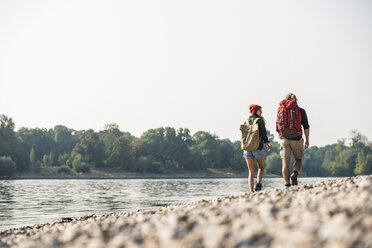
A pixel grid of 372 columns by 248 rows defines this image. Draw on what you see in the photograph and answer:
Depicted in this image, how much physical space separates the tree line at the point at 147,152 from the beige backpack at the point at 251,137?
103621mm

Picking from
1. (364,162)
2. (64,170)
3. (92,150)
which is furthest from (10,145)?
(364,162)

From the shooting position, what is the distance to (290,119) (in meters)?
11.8

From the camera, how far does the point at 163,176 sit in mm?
127312

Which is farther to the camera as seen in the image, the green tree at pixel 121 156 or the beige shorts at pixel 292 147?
the green tree at pixel 121 156

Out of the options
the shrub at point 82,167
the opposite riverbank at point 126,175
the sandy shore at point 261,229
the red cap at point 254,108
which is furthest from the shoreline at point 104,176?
the sandy shore at point 261,229

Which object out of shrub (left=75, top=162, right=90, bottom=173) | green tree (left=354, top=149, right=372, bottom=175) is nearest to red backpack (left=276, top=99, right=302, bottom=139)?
shrub (left=75, top=162, right=90, bottom=173)

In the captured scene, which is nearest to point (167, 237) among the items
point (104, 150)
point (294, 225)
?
point (294, 225)

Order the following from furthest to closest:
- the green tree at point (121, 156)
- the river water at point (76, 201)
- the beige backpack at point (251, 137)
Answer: the green tree at point (121, 156)
the river water at point (76, 201)
the beige backpack at point (251, 137)

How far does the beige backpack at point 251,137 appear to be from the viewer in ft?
39.2

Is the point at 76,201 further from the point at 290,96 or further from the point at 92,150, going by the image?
the point at 92,150

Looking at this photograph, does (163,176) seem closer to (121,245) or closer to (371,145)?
(371,145)

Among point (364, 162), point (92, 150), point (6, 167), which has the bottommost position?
point (6, 167)

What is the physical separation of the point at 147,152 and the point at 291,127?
130 metres

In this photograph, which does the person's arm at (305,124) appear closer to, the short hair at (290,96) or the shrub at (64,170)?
the short hair at (290,96)
